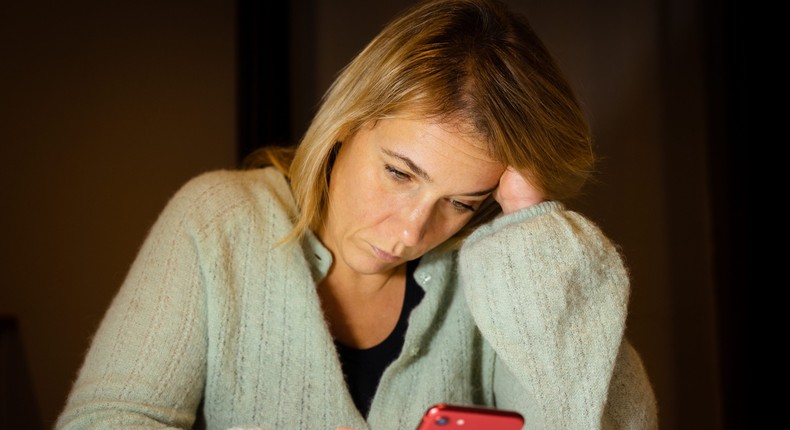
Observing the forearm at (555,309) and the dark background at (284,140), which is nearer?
the forearm at (555,309)

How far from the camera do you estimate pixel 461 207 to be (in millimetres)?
1166

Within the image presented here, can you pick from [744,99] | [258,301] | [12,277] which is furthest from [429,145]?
[12,277]

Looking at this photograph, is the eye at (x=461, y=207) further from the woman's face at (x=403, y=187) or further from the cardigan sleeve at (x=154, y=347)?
the cardigan sleeve at (x=154, y=347)

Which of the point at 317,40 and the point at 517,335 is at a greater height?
the point at 317,40

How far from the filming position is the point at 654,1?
202 cm

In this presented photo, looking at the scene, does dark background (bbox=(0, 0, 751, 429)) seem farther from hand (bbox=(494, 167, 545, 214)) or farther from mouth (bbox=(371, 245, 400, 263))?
mouth (bbox=(371, 245, 400, 263))

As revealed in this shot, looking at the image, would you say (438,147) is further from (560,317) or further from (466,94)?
(560,317)

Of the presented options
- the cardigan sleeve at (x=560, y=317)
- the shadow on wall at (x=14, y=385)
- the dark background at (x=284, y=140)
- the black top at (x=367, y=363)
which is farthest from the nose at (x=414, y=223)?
the shadow on wall at (x=14, y=385)

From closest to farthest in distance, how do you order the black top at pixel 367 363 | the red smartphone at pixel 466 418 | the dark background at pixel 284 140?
the red smartphone at pixel 466 418
the black top at pixel 367 363
the dark background at pixel 284 140

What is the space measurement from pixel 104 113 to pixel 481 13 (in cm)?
137

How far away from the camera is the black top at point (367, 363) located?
1.26m

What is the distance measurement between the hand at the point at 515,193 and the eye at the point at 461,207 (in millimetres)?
62

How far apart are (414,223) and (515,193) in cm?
18

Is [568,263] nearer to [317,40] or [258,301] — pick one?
[258,301]
